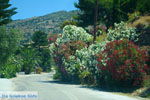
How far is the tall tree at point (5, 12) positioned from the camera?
117ft

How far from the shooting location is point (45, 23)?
17825 centimetres

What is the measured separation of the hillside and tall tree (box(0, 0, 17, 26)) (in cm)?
12247

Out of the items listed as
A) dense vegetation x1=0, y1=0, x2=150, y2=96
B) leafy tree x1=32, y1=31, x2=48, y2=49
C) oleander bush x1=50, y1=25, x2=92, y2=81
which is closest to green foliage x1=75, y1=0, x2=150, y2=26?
dense vegetation x1=0, y1=0, x2=150, y2=96

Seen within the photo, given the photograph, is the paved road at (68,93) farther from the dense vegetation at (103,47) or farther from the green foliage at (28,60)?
the green foliage at (28,60)

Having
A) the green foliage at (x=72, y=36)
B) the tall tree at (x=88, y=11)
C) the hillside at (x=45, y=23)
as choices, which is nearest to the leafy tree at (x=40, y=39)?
the tall tree at (x=88, y=11)

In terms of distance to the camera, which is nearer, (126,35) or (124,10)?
(126,35)

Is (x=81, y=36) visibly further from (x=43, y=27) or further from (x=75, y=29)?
(x=43, y=27)

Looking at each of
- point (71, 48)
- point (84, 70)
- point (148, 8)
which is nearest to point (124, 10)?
point (148, 8)

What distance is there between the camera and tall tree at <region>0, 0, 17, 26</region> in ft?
117

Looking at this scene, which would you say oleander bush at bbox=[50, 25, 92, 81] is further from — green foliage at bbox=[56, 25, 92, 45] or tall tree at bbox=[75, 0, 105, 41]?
tall tree at bbox=[75, 0, 105, 41]

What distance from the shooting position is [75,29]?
47.4 m

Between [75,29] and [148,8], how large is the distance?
402 inches

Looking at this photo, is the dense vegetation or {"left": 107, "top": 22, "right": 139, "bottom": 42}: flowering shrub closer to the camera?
the dense vegetation

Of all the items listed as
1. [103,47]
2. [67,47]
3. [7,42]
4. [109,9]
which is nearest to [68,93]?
[103,47]
